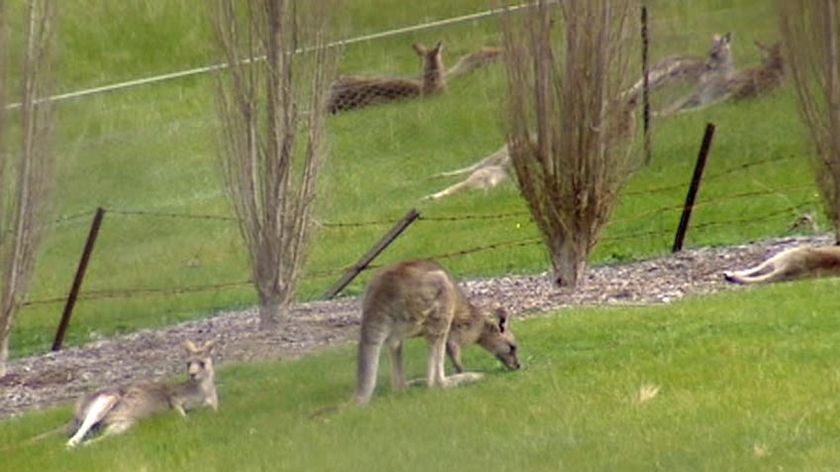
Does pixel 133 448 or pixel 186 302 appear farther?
pixel 186 302

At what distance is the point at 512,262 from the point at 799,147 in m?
6.74

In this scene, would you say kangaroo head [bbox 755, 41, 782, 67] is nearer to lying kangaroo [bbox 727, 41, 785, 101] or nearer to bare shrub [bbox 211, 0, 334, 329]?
lying kangaroo [bbox 727, 41, 785, 101]

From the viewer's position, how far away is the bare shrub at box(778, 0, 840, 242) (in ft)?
56.1

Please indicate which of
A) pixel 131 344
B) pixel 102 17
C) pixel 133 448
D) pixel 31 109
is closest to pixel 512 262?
pixel 131 344

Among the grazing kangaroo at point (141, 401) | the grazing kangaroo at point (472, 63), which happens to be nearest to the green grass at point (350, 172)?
the grazing kangaroo at point (472, 63)

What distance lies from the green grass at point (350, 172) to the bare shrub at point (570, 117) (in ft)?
3.24

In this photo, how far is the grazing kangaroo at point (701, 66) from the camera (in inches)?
1093

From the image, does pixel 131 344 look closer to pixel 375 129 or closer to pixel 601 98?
pixel 601 98

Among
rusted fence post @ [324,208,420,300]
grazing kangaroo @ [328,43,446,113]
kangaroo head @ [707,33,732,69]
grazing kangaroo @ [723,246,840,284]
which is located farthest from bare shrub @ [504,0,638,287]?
grazing kangaroo @ [328,43,446,113]

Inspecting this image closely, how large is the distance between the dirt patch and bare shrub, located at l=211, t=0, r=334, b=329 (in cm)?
66

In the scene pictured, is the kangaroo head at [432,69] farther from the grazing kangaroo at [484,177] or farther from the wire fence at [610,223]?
the wire fence at [610,223]

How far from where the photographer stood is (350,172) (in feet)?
91.5

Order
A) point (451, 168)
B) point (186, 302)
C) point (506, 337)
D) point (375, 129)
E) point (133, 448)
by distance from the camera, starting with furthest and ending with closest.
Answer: point (375, 129) → point (451, 168) → point (186, 302) → point (506, 337) → point (133, 448)

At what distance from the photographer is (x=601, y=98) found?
53.9 feet
